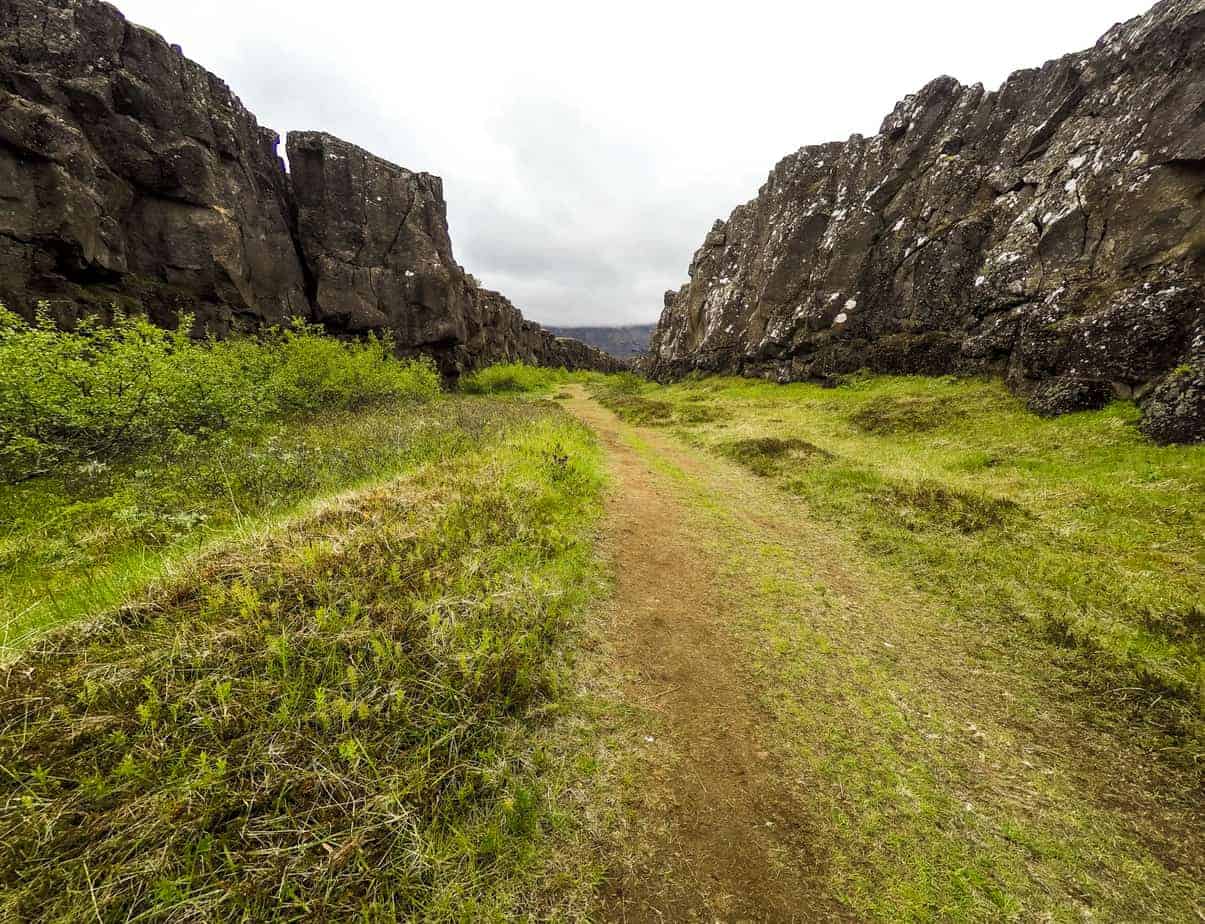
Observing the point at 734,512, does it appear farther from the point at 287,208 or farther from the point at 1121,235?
the point at 287,208

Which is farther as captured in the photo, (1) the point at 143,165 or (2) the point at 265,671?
(1) the point at 143,165

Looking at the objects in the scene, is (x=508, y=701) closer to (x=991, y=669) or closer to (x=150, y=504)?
(x=991, y=669)

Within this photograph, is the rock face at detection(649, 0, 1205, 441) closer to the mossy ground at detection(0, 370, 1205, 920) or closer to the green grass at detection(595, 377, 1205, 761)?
the green grass at detection(595, 377, 1205, 761)

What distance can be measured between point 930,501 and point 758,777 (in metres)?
8.37

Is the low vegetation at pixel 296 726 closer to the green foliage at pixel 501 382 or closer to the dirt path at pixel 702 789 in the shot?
the dirt path at pixel 702 789

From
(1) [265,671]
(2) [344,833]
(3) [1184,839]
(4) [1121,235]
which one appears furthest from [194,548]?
(4) [1121,235]

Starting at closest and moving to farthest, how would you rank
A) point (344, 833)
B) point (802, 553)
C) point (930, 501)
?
point (344, 833) < point (802, 553) < point (930, 501)

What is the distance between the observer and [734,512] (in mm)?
10125

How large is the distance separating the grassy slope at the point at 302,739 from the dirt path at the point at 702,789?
558mm

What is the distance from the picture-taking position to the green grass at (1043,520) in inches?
199

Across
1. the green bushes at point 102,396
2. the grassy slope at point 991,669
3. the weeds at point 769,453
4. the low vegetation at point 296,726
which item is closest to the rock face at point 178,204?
the green bushes at point 102,396

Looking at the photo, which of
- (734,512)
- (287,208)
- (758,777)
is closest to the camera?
(758,777)

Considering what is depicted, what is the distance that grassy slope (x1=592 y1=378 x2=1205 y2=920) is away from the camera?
10.3 feet

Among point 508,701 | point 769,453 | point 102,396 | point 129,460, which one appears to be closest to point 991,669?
point 508,701
